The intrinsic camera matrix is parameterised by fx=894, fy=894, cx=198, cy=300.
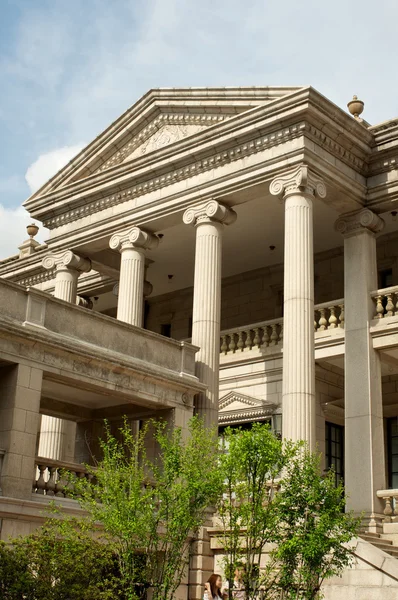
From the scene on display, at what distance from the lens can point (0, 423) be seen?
20.3 metres

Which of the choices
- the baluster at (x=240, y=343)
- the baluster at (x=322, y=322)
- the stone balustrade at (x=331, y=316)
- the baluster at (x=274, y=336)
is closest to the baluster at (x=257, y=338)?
the baluster at (x=240, y=343)

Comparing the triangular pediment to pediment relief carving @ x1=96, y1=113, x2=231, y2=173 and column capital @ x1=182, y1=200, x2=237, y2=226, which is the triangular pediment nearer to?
pediment relief carving @ x1=96, y1=113, x2=231, y2=173

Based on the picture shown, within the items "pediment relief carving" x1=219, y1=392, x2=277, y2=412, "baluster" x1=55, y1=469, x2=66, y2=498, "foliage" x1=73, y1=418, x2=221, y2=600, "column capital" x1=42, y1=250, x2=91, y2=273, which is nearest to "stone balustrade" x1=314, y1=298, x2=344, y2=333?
"pediment relief carving" x1=219, y1=392, x2=277, y2=412

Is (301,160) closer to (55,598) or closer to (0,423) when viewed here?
(0,423)

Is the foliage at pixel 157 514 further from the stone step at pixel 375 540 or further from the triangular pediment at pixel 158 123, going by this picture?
the triangular pediment at pixel 158 123

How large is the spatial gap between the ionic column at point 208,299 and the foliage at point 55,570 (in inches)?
356

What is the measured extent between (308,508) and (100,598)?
440cm

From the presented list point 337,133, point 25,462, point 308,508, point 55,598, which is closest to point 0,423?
point 25,462

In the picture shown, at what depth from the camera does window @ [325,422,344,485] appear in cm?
2922

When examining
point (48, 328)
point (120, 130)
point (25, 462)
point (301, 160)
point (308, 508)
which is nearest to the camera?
point (308, 508)

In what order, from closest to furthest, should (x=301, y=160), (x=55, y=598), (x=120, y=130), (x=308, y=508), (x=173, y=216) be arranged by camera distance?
(x=55, y=598) → (x=308, y=508) → (x=301, y=160) → (x=173, y=216) → (x=120, y=130)

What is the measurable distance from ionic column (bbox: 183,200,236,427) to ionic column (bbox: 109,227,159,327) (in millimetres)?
2306

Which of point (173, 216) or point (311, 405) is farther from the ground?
point (173, 216)

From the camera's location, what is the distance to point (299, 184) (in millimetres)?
24781
